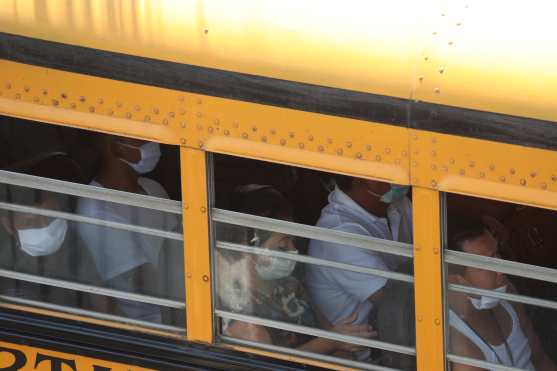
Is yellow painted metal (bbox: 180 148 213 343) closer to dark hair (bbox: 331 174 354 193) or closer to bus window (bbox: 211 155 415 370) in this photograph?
bus window (bbox: 211 155 415 370)

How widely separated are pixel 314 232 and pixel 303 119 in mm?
400

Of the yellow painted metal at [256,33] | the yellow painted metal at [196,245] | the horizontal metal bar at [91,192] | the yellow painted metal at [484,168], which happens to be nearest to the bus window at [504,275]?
the yellow painted metal at [484,168]

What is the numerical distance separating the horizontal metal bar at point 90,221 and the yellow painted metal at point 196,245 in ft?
0.26

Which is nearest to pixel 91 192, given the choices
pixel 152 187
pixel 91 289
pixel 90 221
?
pixel 90 221

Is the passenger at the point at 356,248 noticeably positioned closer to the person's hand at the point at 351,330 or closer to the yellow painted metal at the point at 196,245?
the person's hand at the point at 351,330

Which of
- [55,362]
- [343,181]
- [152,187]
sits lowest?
[55,362]

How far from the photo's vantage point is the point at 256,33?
14.5 ft

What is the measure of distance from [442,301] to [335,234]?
41cm

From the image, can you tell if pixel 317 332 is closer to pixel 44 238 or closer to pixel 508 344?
pixel 508 344

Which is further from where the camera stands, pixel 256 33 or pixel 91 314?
pixel 91 314

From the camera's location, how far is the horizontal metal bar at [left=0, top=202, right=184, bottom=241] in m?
4.75

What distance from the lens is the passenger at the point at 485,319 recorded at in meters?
4.33

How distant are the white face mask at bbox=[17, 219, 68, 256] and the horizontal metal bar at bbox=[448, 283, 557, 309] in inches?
55.7

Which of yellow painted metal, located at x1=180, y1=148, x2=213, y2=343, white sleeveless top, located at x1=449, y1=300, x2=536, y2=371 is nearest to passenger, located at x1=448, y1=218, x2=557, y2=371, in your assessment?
white sleeveless top, located at x1=449, y1=300, x2=536, y2=371
